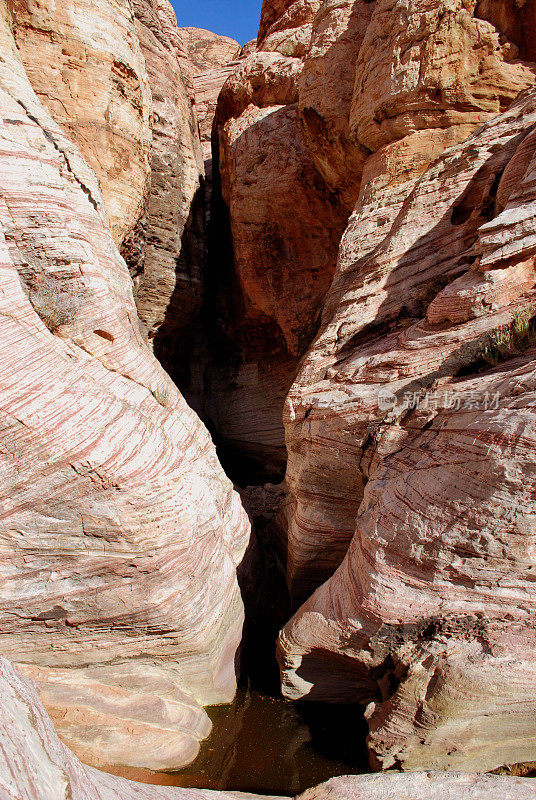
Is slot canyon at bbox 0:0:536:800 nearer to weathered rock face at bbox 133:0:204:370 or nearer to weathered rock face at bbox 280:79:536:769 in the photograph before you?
weathered rock face at bbox 280:79:536:769

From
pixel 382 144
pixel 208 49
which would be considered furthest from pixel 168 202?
pixel 208 49

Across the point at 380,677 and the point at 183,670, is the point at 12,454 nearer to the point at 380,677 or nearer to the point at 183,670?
the point at 183,670

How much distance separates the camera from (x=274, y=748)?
449cm

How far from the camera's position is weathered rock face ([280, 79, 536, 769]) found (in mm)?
3344

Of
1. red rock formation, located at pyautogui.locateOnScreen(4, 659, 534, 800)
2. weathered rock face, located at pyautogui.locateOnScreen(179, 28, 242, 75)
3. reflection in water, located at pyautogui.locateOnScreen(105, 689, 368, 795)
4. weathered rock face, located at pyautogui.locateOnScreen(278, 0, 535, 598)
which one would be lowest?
reflection in water, located at pyautogui.locateOnScreen(105, 689, 368, 795)

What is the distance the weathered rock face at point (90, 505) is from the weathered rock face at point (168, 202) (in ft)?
13.4

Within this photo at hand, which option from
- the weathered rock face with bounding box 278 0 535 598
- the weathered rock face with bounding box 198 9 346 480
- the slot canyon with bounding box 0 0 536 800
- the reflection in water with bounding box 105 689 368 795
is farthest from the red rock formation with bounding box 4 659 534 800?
the weathered rock face with bounding box 198 9 346 480

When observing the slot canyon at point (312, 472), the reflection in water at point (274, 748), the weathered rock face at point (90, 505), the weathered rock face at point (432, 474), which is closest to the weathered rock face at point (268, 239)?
the slot canyon at point (312, 472)

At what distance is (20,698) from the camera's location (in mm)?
2641

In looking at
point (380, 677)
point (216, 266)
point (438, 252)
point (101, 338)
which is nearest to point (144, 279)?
point (216, 266)

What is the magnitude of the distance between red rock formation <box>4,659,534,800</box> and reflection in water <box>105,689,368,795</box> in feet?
1.96

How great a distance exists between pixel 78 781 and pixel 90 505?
2069 millimetres

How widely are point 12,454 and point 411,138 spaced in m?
6.18

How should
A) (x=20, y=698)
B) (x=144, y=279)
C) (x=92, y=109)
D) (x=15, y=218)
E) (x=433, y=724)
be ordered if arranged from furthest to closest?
(x=144, y=279) → (x=92, y=109) → (x=15, y=218) → (x=433, y=724) → (x=20, y=698)
